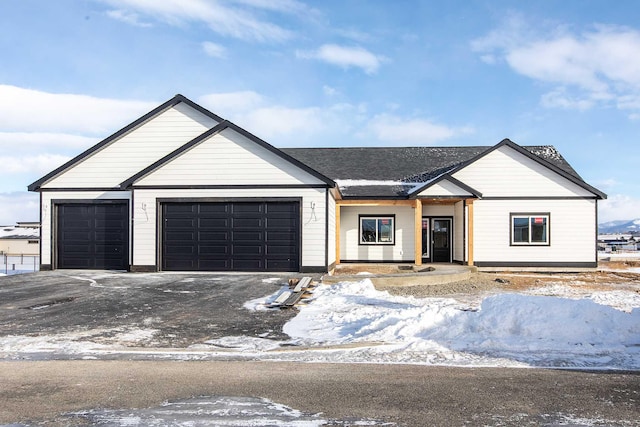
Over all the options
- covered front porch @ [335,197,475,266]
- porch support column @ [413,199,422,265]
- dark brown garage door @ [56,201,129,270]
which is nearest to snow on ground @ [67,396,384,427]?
dark brown garage door @ [56,201,129,270]

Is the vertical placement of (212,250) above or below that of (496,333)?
above

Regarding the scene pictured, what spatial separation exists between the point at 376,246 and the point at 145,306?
1335cm

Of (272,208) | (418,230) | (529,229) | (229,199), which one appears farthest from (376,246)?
(229,199)

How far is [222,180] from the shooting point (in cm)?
1770

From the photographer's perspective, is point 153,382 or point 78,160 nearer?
point 153,382

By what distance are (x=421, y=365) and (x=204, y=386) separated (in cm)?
270

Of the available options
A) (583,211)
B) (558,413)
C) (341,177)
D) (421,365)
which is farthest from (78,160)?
(583,211)

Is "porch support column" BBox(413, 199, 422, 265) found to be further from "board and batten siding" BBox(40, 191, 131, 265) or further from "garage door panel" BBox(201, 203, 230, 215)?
"board and batten siding" BBox(40, 191, 131, 265)

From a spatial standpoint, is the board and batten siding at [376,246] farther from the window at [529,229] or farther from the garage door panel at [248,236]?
the garage door panel at [248,236]

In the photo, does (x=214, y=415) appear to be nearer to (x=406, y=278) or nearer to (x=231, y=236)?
(x=406, y=278)

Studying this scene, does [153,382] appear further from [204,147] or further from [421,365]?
[204,147]

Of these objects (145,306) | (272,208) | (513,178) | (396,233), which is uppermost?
(513,178)

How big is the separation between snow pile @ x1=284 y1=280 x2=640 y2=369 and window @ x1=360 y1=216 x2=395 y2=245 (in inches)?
502

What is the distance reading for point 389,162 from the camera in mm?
25297
